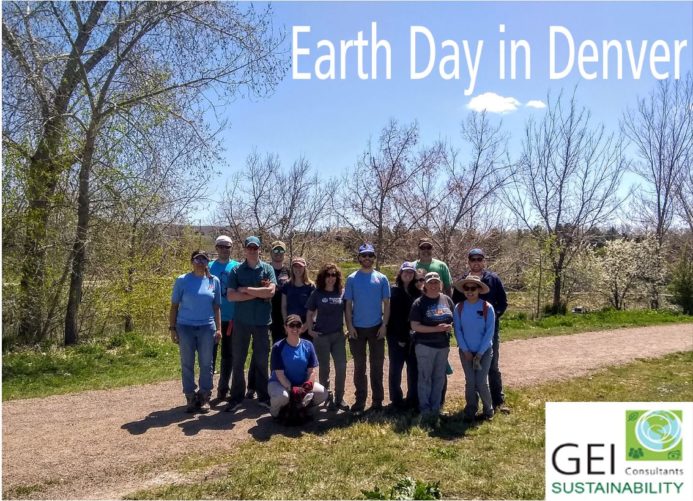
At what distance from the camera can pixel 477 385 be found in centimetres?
560

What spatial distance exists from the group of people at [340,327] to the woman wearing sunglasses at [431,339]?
0.01 meters

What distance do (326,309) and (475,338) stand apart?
1611mm

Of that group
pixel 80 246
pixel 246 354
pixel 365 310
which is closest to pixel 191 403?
pixel 246 354

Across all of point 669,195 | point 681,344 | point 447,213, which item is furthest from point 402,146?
point 669,195

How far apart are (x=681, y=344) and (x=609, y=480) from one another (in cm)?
862

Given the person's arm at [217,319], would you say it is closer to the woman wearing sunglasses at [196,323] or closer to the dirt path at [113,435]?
the woman wearing sunglasses at [196,323]

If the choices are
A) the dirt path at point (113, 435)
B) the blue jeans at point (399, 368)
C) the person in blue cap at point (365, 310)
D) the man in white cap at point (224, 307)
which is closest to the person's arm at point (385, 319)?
the person in blue cap at point (365, 310)

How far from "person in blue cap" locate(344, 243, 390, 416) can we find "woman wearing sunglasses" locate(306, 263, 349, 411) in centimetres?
12

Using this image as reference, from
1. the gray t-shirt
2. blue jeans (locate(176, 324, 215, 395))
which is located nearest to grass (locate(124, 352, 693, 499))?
the gray t-shirt

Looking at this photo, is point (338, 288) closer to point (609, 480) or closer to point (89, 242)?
point (609, 480)

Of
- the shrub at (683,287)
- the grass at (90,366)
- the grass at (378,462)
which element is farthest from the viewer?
the shrub at (683,287)

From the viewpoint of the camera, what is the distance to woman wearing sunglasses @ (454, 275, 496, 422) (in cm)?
551

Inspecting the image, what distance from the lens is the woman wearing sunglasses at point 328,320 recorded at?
572 centimetres

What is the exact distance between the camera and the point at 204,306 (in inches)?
226
